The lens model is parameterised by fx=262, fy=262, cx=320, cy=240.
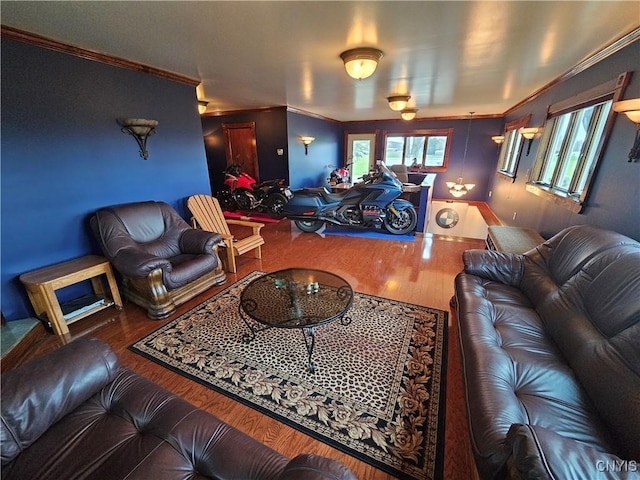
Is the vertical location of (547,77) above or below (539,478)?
above

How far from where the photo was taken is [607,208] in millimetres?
2031

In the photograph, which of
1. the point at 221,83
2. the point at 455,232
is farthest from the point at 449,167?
the point at 221,83

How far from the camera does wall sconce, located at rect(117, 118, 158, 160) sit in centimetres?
261

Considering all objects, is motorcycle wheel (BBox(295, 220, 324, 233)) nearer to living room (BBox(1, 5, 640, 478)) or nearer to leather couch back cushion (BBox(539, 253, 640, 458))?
living room (BBox(1, 5, 640, 478))

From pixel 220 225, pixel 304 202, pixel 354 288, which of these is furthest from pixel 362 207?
pixel 220 225

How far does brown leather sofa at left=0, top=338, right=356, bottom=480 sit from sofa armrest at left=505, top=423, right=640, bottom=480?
1.62ft

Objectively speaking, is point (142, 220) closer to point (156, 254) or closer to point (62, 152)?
point (156, 254)

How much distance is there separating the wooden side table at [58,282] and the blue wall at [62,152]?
0.46 ft

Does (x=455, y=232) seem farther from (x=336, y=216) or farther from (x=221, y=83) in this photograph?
(x=221, y=83)

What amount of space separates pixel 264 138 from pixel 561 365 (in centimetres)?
591

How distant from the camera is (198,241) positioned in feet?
9.13

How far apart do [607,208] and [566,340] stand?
133 cm

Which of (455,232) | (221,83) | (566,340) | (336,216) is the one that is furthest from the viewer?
(455,232)

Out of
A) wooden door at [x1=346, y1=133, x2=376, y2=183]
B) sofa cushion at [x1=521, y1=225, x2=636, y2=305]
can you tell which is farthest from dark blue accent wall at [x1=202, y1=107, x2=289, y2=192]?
sofa cushion at [x1=521, y1=225, x2=636, y2=305]
